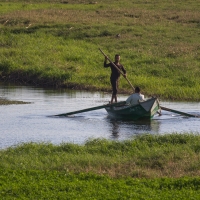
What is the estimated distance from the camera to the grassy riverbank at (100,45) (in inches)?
1139

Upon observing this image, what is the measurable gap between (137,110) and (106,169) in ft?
26.3

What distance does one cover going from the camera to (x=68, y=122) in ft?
68.6

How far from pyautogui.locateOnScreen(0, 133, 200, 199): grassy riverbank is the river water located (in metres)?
2.16

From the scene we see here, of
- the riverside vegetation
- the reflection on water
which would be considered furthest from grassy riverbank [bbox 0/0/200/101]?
the reflection on water

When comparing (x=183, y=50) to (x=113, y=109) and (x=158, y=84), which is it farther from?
(x=113, y=109)

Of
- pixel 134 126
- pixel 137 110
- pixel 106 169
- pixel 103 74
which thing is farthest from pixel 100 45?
pixel 106 169

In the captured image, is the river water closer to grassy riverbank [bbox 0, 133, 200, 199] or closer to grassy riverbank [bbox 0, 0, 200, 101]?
grassy riverbank [bbox 0, 133, 200, 199]

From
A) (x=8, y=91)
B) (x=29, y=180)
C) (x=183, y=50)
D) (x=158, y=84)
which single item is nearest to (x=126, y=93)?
(x=158, y=84)

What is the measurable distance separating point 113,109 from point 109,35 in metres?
16.4

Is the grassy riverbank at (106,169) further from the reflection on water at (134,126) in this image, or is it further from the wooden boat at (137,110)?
the wooden boat at (137,110)

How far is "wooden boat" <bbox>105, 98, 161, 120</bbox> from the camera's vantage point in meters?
20.7

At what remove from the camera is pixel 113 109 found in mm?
Result: 21609

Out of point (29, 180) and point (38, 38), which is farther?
point (38, 38)

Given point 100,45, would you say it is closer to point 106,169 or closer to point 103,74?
point 103,74
